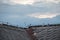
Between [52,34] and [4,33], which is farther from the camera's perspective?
[52,34]

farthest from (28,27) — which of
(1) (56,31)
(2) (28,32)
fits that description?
(1) (56,31)

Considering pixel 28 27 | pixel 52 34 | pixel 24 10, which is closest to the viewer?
pixel 52 34

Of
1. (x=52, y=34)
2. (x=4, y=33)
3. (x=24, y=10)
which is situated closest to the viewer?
(x=4, y=33)

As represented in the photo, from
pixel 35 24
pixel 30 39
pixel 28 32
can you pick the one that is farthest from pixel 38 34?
pixel 35 24

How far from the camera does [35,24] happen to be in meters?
21.4

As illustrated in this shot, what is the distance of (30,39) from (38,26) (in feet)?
11.0

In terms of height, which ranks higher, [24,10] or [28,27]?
[24,10]

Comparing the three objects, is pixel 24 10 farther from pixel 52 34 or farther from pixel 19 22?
pixel 52 34

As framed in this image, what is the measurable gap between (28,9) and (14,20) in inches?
69.8

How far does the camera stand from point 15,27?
19906 mm

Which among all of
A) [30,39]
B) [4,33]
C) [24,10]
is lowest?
[30,39]

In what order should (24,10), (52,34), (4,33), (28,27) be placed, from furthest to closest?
(28,27) < (24,10) < (52,34) < (4,33)

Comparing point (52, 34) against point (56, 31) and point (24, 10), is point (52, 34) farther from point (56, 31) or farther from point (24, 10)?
point (24, 10)

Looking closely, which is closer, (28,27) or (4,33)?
(4,33)
